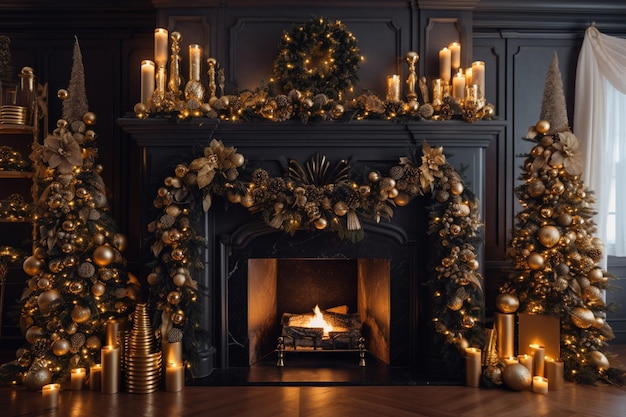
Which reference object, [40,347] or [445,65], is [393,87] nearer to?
[445,65]

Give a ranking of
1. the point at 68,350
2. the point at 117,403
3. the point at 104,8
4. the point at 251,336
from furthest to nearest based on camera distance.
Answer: the point at 104,8
the point at 251,336
the point at 68,350
the point at 117,403

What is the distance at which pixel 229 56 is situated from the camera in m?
3.78

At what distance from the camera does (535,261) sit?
3.42 metres

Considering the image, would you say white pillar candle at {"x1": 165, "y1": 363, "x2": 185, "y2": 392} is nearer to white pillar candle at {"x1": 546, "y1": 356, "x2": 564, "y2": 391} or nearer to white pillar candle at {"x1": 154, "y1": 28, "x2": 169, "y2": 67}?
white pillar candle at {"x1": 154, "y1": 28, "x2": 169, "y2": 67}

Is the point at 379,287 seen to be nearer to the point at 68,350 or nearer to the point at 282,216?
the point at 282,216

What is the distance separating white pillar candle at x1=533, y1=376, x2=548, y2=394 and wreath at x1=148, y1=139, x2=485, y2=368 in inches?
16.4

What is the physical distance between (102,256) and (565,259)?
327cm

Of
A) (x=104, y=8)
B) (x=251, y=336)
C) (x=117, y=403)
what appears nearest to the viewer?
(x=117, y=403)

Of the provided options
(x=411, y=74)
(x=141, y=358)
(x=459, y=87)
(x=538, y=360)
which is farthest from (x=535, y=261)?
(x=141, y=358)

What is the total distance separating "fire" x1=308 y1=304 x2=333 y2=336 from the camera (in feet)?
13.0

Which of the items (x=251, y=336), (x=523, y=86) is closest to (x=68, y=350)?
(x=251, y=336)

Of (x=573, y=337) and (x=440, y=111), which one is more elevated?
(x=440, y=111)

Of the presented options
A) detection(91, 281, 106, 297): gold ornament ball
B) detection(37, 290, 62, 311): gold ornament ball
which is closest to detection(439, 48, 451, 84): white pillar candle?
detection(91, 281, 106, 297): gold ornament ball

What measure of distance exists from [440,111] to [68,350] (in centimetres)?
308
